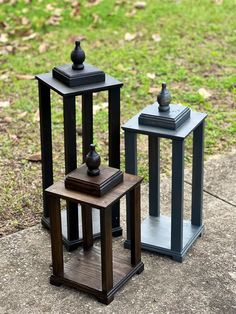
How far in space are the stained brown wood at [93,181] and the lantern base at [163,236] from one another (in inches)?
21.7

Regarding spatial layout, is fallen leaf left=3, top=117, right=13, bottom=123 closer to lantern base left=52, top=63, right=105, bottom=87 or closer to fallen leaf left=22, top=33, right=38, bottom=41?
fallen leaf left=22, top=33, right=38, bottom=41

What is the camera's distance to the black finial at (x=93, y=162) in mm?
3098

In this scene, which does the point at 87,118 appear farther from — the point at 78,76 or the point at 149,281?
the point at 149,281

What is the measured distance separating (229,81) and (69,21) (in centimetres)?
203

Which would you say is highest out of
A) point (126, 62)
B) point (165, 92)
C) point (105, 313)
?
point (165, 92)

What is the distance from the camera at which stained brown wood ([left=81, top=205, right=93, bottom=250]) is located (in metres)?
3.47

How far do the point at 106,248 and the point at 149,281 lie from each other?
1.30ft

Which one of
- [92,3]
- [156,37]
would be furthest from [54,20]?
[156,37]

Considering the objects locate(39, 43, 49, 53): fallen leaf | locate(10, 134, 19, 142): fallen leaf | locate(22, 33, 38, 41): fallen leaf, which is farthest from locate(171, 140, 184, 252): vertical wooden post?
locate(22, 33, 38, 41): fallen leaf

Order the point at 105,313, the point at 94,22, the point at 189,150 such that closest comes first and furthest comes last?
the point at 105,313
the point at 189,150
the point at 94,22

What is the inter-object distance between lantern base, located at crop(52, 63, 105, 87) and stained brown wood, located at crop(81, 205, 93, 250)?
0.60 meters

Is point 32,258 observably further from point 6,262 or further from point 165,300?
point 165,300

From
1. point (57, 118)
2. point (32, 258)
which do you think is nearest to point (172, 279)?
point (32, 258)

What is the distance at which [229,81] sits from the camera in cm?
572
